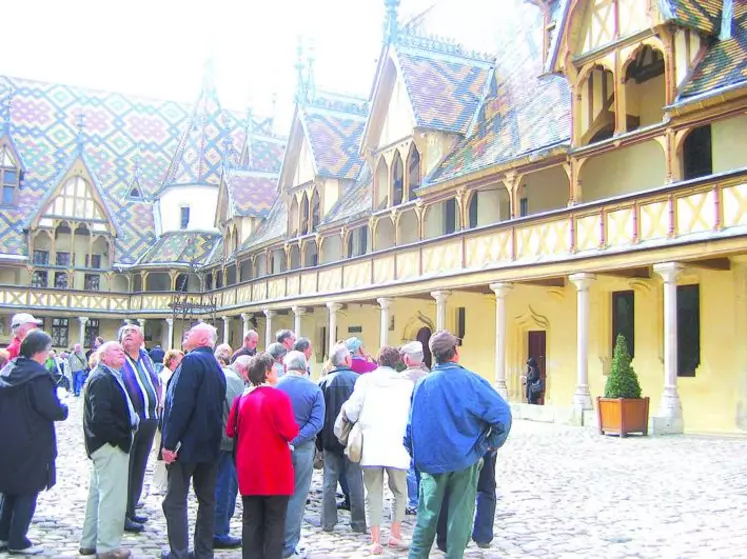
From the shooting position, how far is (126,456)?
260 inches

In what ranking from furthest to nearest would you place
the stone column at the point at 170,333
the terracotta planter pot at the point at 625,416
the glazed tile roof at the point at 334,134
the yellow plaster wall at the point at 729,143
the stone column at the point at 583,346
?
the stone column at the point at 170,333 < the glazed tile roof at the point at 334,134 < the stone column at the point at 583,346 < the yellow plaster wall at the point at 729,143 < the terracotta planter pot at the point at 625,416

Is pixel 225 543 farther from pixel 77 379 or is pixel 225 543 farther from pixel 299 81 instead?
pixel 299 81

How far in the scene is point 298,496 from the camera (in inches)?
272

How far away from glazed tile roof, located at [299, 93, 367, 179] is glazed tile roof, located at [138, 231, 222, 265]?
13741 millimetres

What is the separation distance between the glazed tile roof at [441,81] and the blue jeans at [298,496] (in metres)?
18.3

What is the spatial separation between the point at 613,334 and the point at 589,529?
13.2 meters

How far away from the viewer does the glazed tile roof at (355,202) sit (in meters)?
27.9

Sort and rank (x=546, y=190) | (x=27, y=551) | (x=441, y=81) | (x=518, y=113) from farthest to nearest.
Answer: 1. (x=441, y=81)
2. (x=518, y=113)
3. (x=546, y=190)
4. (x=27, y=551)

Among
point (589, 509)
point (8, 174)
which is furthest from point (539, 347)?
point (8, 174)

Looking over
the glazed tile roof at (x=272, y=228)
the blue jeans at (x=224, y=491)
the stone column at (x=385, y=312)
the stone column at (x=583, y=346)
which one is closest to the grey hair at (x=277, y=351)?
the blue jeans at (x=224, y=491)

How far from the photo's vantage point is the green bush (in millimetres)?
14625

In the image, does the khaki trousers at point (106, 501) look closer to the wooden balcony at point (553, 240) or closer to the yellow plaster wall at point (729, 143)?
the wooden balcony at point (553, 240)

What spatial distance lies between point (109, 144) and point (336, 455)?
159ft

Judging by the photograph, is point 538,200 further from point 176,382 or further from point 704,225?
point 176,382
